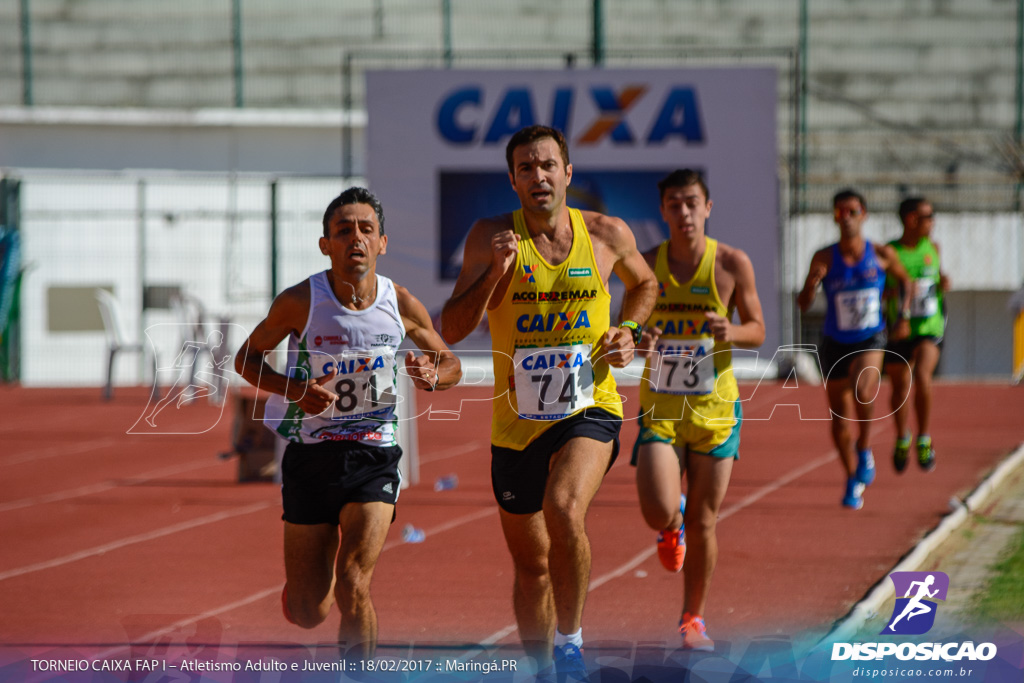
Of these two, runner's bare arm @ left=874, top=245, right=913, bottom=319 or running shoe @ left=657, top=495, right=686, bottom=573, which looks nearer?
running shoe @ left=657, top=495, right=686, bottom=573

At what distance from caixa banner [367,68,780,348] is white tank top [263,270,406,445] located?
8.72 meters

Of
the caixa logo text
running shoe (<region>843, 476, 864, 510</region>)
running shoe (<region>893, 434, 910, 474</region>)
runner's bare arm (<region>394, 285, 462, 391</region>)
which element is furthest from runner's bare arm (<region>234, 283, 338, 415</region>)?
the caixa logo text

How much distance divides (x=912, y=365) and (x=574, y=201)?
5.08 meters

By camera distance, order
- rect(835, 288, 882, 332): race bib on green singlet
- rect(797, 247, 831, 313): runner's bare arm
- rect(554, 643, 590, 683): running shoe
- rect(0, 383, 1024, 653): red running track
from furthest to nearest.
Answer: rect(835, 288, 882, 332): race bib on green singlet → rect(797, 247, 831, 313): runner's bare arm → rect(0, 383, 1024, 653): red running track → rect(554, 643, 590, 683): running shoe

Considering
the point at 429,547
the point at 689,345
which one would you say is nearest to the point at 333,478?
the point at 689,345

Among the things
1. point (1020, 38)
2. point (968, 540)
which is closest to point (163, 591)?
point (968, 540)

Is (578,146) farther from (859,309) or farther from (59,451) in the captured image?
(59,451)

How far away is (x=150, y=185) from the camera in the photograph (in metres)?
23.6

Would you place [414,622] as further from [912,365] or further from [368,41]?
[368,41]

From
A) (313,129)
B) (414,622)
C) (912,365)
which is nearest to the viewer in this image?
(414,622)

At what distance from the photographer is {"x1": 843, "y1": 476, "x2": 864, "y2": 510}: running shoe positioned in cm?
909

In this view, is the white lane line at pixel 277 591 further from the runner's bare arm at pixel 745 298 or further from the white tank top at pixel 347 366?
the runner's bare arm at pixel 745 298

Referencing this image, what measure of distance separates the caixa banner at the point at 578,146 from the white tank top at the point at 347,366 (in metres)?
8.72

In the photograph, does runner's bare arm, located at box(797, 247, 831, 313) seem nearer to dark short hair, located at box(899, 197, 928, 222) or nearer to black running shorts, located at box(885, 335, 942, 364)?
dark short hair, located at box(899, 197, 928, 222)
